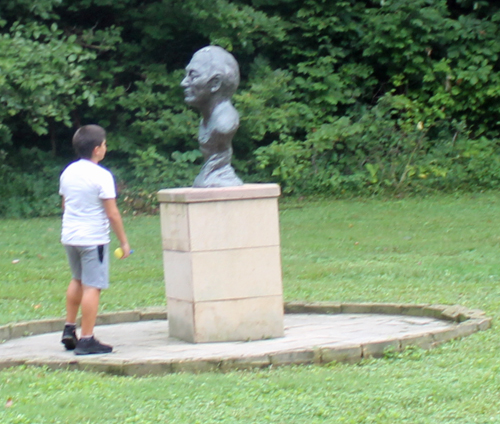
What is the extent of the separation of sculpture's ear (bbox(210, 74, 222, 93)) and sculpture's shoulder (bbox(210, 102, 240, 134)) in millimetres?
152

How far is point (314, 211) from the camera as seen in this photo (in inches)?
555

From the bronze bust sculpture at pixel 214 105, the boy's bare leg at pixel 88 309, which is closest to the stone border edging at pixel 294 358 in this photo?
the boy's bare leg at pixel 88 309

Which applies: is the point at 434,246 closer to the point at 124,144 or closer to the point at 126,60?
the point at 124,144

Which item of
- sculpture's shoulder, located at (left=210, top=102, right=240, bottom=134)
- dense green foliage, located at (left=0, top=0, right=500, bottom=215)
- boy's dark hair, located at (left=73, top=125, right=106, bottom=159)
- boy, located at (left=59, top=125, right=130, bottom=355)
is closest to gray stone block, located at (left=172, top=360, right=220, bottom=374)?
boy, located at (left=59, top=125, right=130, bottom=355)

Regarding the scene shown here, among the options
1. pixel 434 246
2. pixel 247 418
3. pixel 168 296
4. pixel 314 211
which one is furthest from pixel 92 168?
pixel 314 211

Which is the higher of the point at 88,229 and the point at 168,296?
the point at 88,229

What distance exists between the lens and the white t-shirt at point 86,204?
19.2 ft

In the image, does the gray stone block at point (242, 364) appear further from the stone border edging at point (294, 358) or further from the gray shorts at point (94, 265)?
the gray shorts at point (94, 265)

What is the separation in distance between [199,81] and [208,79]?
0.23 ft

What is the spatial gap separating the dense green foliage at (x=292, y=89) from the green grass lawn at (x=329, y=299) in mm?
1200

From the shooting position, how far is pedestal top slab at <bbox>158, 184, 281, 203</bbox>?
6203mm

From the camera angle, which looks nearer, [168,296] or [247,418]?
[247,418]

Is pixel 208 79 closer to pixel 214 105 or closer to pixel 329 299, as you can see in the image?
pixel 214 105

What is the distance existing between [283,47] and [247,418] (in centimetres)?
1388
